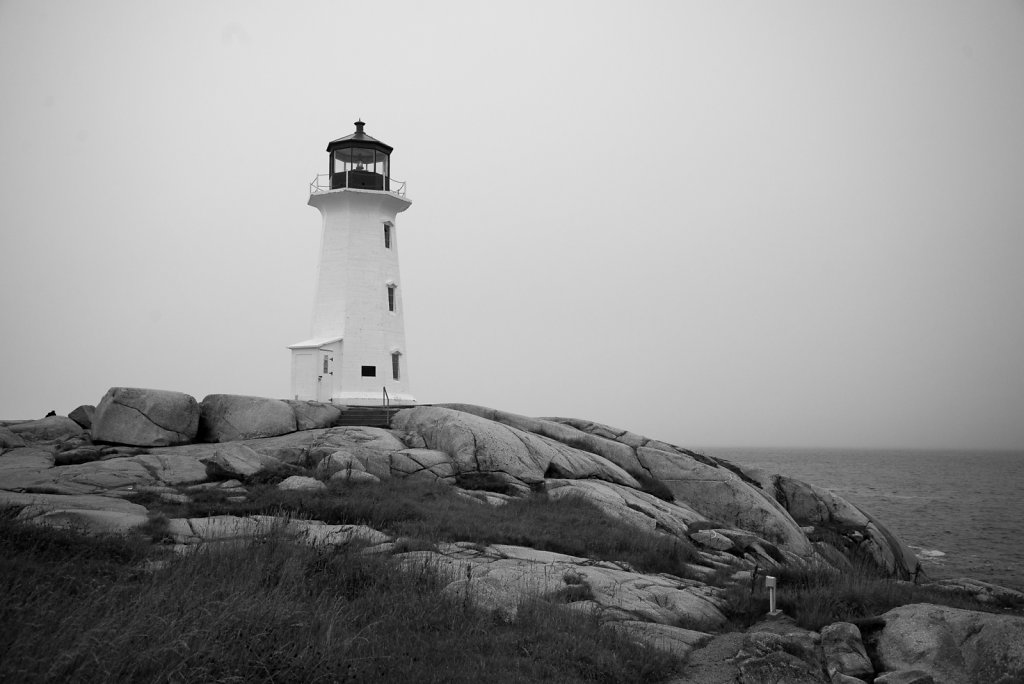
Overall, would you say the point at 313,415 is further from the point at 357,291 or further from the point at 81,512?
the point at 81,512

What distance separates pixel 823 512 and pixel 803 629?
61.5ft

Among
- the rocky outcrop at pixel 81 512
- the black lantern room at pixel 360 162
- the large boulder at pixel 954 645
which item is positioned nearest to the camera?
the large boulder at pixel 954 645

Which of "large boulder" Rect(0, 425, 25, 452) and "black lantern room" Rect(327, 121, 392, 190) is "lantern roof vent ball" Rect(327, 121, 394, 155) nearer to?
"black lantern room" Rect(327, 121, 392, 190)

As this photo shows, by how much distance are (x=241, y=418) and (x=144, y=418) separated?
9.56 ft

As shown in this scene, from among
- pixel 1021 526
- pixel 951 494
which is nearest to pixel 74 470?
pixel 1021 526

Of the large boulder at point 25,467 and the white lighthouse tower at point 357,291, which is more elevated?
the white lighthouse tower at point 357,291

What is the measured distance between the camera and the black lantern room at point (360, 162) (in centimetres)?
3578

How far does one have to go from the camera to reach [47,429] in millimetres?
24969

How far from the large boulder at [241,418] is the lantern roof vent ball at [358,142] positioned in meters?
15.7

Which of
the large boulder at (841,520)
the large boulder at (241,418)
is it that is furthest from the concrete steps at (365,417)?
the large boulder at (841,520)

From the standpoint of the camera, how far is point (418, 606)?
8789 mm

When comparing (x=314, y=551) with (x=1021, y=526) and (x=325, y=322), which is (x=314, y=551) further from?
(x=1021, y=526)

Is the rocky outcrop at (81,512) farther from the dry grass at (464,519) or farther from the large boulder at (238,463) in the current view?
the large boulder at (238,463)

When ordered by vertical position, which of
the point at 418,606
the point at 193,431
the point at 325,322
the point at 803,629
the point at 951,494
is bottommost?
the point at 951,494
